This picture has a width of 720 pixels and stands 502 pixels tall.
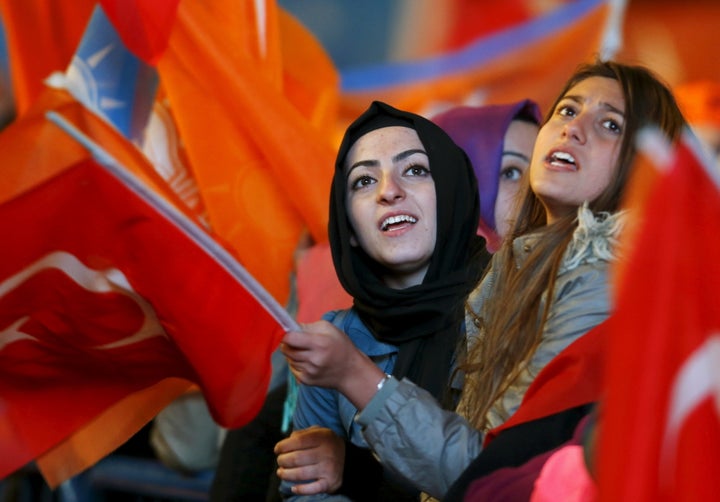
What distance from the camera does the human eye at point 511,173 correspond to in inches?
137

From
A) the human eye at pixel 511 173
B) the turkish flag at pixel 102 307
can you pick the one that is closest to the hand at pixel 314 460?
the turkish flag at pixel 102 307

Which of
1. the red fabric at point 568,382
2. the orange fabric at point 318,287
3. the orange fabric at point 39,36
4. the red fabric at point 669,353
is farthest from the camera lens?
the orange fabric at point 39,36

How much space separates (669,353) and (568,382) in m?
0.47

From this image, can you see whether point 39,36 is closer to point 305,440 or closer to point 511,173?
point 511,173

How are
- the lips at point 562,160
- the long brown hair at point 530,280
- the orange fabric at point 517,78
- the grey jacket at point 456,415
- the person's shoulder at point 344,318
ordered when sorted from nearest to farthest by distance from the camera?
1. the grey jacket at point 456,415
2. the long brown hair at point 530,280
3. the lips at point 562,160
4. the person's shoulder at point 344,318
5. the orange fabric at point 517,78

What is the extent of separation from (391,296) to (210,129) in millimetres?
1363

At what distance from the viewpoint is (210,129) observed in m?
3.89

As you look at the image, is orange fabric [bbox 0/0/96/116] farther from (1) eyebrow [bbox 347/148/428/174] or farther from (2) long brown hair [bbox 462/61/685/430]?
(2) long brown hair [bbox 462/61/685/430]

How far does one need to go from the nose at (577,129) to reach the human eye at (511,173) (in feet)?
3.03

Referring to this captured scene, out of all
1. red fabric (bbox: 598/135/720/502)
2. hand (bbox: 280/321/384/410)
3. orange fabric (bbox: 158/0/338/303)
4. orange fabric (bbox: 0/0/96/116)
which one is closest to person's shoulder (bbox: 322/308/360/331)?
hand (bbox: 280/321/384/410)

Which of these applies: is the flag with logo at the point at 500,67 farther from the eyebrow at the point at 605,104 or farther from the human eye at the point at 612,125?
the human eye at the point at 612,125

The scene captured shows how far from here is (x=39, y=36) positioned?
4.22 meters

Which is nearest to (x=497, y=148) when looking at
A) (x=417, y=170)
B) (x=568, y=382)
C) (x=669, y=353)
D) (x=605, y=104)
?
(x=417, y=170)

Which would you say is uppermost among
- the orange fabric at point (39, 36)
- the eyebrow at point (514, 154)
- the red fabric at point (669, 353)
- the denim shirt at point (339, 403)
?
the orange fabric at point (39, 36)
